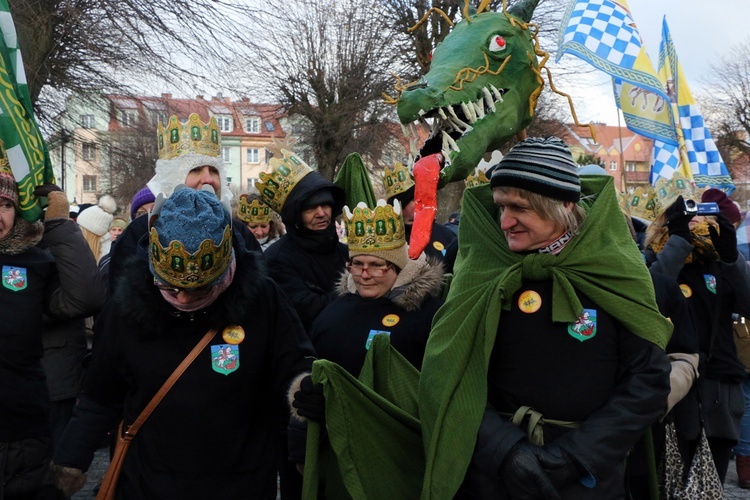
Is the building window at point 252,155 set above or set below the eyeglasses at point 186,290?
above

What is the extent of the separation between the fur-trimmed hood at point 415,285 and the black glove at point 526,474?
1.46 m

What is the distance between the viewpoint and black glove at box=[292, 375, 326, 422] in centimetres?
313

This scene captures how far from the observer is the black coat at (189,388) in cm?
319

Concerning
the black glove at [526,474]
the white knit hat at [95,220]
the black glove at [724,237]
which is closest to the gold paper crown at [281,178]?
the black glove at [724,237]

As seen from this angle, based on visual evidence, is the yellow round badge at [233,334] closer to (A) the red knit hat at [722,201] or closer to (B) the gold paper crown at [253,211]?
(A) the red knit hat at [722,201]

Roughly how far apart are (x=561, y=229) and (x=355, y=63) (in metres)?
20.5

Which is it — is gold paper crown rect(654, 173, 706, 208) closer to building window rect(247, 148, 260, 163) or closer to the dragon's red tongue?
the dragon's red tongue

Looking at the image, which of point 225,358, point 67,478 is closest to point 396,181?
point 225,358

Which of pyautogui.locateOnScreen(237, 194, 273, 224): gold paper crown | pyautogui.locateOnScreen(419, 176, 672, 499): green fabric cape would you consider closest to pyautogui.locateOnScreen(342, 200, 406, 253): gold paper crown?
pyautogui.locateOnScreen(419, 176, 672, 499): green fabric cape

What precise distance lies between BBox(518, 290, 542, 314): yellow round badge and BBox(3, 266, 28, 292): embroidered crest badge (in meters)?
2.48

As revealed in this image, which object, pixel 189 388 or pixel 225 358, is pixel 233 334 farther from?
pixel 189 388

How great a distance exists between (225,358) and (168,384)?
0.24 meters

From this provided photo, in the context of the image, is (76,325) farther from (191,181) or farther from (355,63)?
(355,63)

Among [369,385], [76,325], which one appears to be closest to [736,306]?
[369,385]
